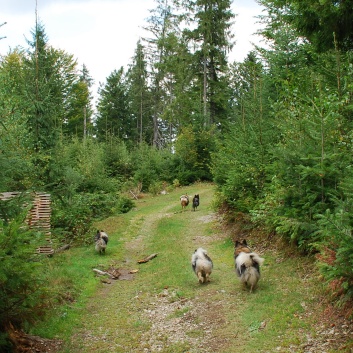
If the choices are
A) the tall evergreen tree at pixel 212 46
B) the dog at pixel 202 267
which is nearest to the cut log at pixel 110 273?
the dog at pixel 202 267

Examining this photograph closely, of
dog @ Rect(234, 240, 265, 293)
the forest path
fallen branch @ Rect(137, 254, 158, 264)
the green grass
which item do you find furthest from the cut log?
dog @ Rect(234, 240, 265, 293)

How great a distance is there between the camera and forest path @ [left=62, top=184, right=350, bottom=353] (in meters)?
6.82

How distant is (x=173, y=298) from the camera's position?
9516 mm

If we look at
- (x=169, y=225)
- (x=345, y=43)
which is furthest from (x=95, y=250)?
(x=345, y=43)

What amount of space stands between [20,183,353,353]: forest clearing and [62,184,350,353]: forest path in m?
0.02

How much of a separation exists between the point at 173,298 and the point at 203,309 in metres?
1.21

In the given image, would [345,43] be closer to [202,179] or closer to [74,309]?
[74,309]

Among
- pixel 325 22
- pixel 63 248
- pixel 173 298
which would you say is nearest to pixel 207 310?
pixel 173 298

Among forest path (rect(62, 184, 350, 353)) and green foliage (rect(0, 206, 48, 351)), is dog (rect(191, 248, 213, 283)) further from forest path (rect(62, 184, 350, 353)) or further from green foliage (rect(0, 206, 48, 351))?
green foliage (rect(0, 206, 48, 351))

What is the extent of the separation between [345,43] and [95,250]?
1109 centimetres

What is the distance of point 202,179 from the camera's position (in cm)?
3303

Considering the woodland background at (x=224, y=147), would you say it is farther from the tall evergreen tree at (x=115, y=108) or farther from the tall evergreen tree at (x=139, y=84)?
the tall evergreen tree at (x=115, y=108)

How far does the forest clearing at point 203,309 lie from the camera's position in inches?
267

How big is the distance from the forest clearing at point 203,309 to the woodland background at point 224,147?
2.26 feet
